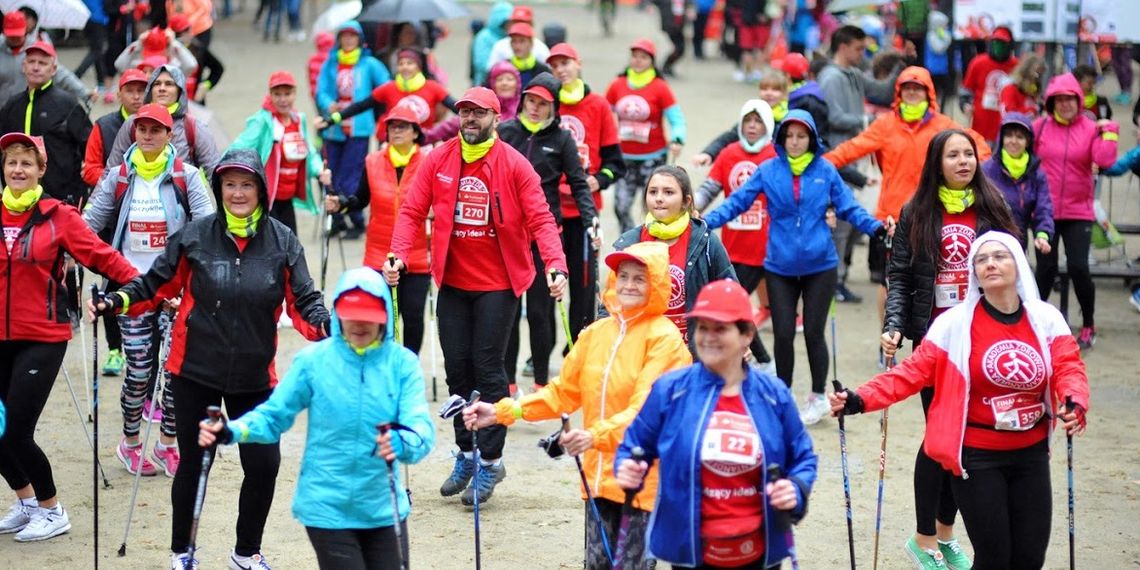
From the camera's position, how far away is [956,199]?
844cm

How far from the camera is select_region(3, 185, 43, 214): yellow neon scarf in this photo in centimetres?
815

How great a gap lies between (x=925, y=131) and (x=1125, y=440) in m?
2.66

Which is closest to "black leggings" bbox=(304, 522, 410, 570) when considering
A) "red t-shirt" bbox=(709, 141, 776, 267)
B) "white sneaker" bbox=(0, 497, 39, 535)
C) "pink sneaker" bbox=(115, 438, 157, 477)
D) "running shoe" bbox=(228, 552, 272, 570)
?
"running shoe" bbox=(228, 552, 272, 570)

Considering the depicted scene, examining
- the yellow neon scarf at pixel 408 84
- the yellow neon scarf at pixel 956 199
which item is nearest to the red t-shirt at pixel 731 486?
the yellow neon scarf at pixel 956 199

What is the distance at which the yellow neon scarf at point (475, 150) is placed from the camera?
8953 millimetres

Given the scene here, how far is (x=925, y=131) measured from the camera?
11.8 metres

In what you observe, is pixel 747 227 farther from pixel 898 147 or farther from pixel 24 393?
pixel 24 393

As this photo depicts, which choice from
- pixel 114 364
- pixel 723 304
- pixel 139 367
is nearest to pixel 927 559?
pixel 723 304

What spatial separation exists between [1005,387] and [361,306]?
2830 mm

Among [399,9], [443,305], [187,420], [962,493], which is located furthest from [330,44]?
[962,493]

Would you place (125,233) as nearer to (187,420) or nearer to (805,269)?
(187,420)

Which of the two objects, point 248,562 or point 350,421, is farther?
point 248,562

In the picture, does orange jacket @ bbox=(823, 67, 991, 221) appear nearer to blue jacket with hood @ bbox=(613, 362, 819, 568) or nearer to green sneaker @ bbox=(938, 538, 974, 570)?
green sneaker @ bbox=(938, 538, 974, 570)

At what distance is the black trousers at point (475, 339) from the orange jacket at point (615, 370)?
208 centimetres
